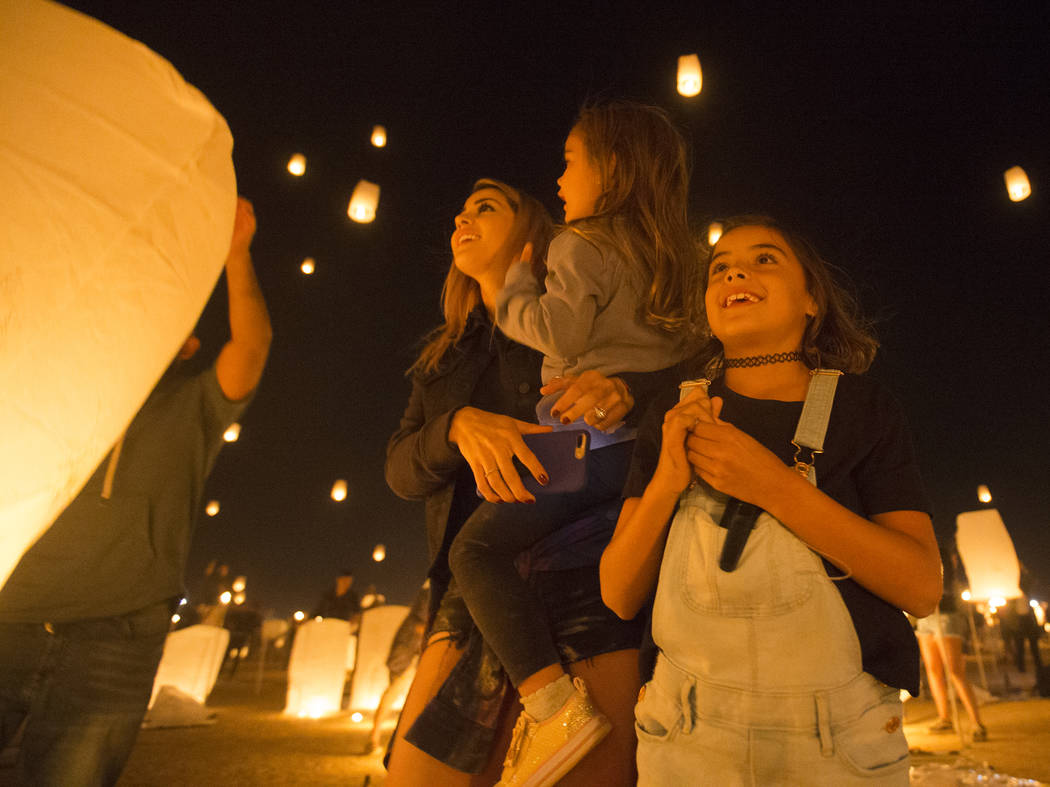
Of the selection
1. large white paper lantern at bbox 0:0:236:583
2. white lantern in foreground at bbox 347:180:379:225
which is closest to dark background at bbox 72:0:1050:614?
white lantern in foreground at bbox 347:180:379:225

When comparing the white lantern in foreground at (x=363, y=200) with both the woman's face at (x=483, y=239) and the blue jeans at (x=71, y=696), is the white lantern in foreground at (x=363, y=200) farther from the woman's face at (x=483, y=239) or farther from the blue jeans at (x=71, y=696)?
the blue jeans at (x=71, y=696)

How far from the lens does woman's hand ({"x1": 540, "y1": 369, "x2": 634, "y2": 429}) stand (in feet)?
4.48

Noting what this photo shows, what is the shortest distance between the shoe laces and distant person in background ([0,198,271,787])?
4.38 feet

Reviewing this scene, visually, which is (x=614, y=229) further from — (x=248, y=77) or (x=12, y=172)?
(x=248, y=77)

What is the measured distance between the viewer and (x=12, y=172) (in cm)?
61

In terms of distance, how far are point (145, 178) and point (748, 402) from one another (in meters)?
1.12

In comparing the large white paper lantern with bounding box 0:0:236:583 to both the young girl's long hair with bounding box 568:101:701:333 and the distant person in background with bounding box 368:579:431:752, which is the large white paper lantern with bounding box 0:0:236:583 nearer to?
the young girl's long hair with bounding box 568:101:701:333

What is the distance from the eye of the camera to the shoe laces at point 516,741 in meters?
1.23

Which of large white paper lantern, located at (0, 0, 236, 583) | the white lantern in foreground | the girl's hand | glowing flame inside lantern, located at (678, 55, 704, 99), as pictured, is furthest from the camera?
the white lantern in foreground

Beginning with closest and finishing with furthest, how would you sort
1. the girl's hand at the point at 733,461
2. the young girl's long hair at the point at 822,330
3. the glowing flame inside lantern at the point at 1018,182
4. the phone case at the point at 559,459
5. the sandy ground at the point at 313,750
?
the girl's hand at the point at 733,461
the phone case at the point at 559,459
the young girl's long hair at the point at 822,330
the sandy ground at the point at 313,750
the glowing flame inside lantern at the point at 1018,182

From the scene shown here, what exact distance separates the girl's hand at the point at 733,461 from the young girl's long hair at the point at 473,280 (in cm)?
85

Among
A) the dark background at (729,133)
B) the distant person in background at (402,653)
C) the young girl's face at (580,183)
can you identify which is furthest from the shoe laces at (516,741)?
the dark background at (729,133)

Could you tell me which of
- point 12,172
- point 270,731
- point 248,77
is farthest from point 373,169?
point 12,172

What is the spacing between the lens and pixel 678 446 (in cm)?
117
